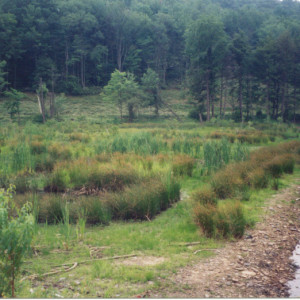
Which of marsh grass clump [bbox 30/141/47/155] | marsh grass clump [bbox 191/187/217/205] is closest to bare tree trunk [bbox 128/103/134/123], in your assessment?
marsh grass clump [bbox 30/141/47/155]

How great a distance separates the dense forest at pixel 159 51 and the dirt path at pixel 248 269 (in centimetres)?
3247

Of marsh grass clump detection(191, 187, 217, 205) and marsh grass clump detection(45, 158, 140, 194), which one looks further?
marsh grass clump detection(45, 158, 140, 194)

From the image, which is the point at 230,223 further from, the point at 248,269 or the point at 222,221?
the point at 248,269

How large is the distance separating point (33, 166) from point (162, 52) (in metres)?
59.0

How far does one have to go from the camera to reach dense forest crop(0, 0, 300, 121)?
40.1 m

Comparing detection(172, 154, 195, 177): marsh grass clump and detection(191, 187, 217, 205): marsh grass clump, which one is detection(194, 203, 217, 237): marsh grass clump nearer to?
detection(191, 187, 217, 205): marsh grass clump

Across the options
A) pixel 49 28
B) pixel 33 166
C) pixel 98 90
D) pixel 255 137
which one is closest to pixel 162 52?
pixel 98 90

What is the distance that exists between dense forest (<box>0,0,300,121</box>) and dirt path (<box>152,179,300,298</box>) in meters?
32.5

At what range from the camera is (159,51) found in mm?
64562

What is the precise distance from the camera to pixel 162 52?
215ft

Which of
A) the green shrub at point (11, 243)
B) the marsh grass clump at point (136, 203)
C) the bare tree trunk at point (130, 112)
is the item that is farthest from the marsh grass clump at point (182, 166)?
the bare tree trunk at point (130, 112)

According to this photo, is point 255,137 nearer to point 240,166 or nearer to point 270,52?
point 240,166

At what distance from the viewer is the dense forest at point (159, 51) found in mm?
40125

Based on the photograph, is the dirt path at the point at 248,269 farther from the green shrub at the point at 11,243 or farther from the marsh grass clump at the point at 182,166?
the marsh grass clump at the point at 182,166
